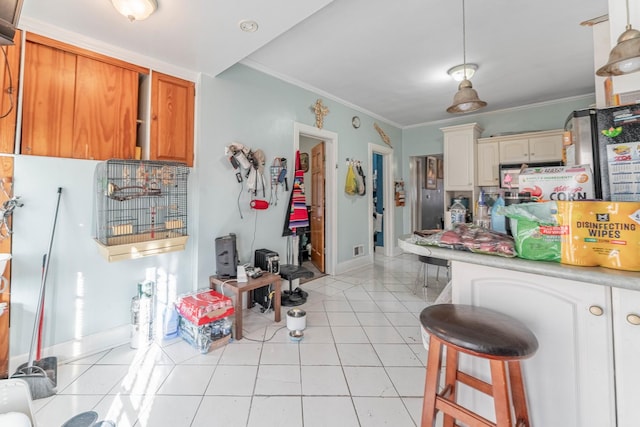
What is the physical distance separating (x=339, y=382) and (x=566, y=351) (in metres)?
1.29

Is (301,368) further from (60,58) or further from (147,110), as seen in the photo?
(60,58)

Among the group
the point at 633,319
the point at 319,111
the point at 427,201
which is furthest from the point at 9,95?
the point at 427,201

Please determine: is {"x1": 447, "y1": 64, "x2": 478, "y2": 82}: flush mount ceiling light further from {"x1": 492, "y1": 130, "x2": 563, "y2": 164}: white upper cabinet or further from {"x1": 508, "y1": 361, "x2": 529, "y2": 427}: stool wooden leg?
{"x1": 508, "y1": 361, "x2": 529, "y2": 427}: stool wooden leg

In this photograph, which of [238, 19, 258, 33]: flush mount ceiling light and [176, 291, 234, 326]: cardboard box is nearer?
[238, 19, 258, 33]: flush mount ceiling light

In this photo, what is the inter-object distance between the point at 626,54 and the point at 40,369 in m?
3.49

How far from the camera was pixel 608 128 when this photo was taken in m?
1.05

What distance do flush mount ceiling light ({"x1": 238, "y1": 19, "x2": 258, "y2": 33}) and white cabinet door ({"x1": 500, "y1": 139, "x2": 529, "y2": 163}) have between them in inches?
169

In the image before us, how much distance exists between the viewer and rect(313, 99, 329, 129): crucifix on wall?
3745 mm

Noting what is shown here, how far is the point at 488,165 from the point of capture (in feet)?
14.8

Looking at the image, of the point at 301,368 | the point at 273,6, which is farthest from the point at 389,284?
the point at 273,6

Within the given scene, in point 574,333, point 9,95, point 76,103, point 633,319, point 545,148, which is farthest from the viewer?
point 545,148

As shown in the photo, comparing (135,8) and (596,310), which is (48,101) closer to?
(135,8)

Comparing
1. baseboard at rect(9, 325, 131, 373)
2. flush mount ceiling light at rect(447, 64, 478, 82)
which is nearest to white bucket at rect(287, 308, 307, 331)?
baseboard at rect(9, 325, 131, 373)

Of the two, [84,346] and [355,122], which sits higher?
[355,122]
